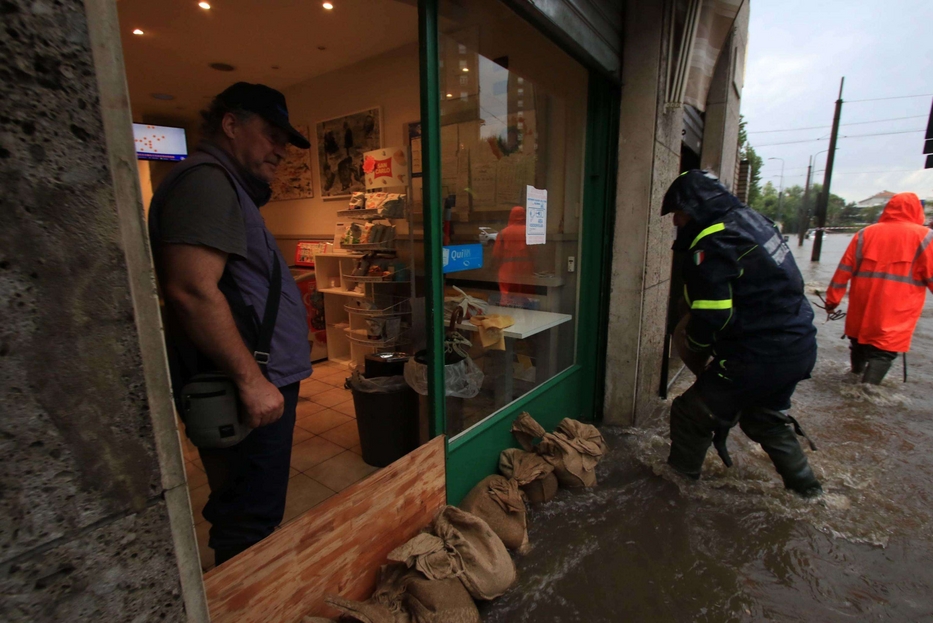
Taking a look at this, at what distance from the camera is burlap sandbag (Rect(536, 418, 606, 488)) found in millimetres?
2655

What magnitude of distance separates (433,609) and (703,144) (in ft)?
21.3

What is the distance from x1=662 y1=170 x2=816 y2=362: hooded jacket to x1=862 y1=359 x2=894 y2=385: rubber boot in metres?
2.78

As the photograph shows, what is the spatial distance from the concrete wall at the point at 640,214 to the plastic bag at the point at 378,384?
5.74 ft

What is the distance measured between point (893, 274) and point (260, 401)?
5341 millimetres

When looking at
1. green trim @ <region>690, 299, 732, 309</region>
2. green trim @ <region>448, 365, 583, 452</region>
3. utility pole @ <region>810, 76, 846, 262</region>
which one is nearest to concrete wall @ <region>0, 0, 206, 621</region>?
green trim @ <region>448, 365, 583, 452</region>

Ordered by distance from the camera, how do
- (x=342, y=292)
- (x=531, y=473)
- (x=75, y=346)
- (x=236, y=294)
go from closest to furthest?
1. (x=75, y=346)
2. (x=236, y=294)
3. (x=531, y=473)
4. (x=342, y=292)

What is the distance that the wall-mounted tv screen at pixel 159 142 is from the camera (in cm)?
549

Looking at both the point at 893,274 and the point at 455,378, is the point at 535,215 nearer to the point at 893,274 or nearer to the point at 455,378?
the point at 455,378

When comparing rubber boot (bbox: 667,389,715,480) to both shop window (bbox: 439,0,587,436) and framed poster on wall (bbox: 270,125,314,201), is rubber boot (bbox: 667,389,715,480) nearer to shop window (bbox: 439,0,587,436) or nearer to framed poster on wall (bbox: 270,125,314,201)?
shop window (bbox: 439,0,587,436)

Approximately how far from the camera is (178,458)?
898 mm

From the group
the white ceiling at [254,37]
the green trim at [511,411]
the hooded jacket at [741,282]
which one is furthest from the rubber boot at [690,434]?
the white ceiling at [254,37]

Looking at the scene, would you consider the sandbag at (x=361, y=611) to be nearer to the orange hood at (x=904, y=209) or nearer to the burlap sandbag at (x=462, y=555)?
the burlap sandbag at (x=462, y=555)

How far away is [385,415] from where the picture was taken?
9.11 ft

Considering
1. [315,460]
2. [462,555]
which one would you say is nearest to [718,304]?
[462,555]
